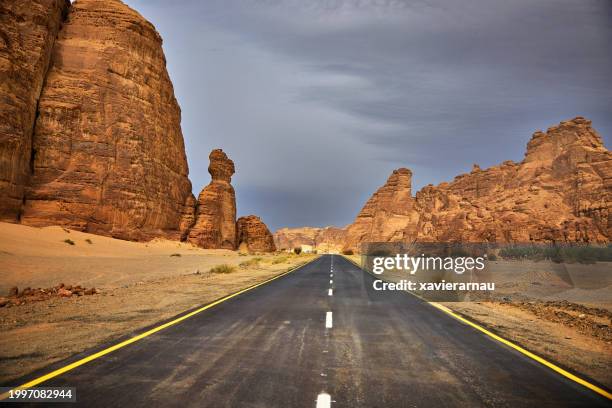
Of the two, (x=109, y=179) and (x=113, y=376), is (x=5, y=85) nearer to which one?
(x=109, y=179)

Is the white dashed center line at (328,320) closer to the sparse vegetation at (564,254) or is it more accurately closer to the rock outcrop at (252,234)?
the sparse vegetation at (564,254)

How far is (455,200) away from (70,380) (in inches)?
2812

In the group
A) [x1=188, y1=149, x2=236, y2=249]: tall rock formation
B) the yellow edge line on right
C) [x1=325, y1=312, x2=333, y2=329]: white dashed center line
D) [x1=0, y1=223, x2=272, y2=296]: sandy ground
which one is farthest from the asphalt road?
[x1=188, y1=149, x2=236, y2=249]: tall rock formation

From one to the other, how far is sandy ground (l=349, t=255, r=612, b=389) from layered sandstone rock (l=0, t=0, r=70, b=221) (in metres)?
39.8

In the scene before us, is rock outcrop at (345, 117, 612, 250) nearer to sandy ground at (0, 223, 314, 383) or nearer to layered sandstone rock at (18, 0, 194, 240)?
layered sandstone rock at (18, 0, 194, 240)

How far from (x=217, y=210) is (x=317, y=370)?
6672 cm

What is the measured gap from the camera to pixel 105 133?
46094 millimetres

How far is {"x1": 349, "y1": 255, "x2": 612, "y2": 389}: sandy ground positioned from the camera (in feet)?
22.7

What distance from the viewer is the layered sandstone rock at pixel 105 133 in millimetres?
42000

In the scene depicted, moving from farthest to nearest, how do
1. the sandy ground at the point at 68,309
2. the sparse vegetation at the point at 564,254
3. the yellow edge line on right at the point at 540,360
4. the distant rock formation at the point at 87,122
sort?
the distant rock formation at the point at 87,122, the sparse vegetation at the point at 564,254, the sandy ground at the point at 68,309, the yellow edge line on right at the point at 540,360

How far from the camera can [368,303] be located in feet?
43.7

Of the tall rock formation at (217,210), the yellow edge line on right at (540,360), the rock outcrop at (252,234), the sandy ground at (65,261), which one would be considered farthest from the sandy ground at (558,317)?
the rock outcrop at (252,234)

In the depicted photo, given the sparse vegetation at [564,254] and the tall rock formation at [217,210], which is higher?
the tall rock formation at [217,210]

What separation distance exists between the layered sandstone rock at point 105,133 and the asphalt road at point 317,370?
40423mm
